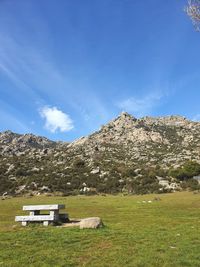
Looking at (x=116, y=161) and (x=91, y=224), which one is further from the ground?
(x=116, y=161)

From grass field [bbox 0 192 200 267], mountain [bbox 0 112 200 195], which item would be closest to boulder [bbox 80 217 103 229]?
grass field [bbox 0 192 200 267]

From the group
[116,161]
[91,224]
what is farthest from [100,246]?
[116,161]

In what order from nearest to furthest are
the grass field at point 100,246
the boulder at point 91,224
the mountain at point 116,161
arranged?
the grass field at point 100,246, the boulder at point 91,224, the mountain at point 116,161

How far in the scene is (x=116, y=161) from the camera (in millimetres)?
91812

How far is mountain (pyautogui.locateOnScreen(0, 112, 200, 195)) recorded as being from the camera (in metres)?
68.7

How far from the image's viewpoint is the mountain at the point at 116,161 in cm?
6869

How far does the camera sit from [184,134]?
124062 mm

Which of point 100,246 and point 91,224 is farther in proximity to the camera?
point 91,224

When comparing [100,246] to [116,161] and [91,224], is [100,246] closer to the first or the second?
[91,224]

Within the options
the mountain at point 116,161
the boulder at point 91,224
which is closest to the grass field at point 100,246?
the boulder at point 91,224

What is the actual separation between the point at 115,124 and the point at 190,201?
89.8m

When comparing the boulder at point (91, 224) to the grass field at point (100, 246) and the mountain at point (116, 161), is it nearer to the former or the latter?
the grass field at point (100, 246)

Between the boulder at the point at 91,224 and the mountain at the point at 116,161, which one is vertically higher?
the mountain at the point at 116,161

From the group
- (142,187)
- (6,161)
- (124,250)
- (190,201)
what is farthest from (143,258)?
(6,161)
